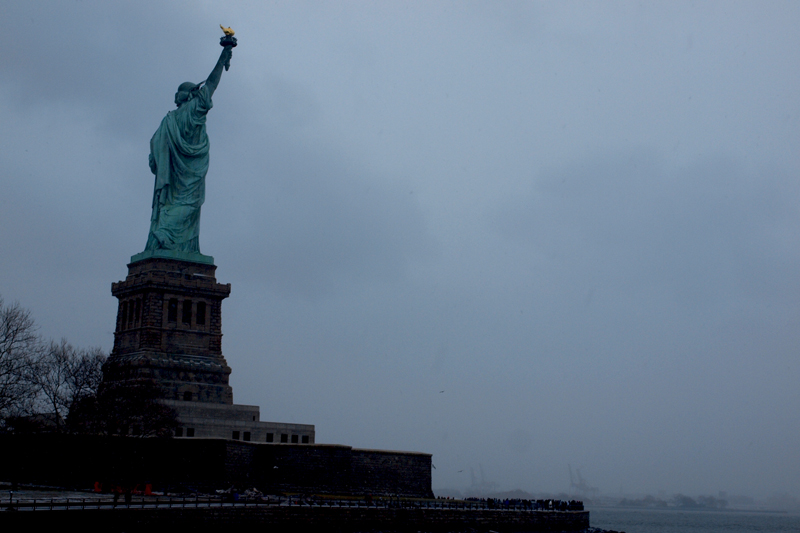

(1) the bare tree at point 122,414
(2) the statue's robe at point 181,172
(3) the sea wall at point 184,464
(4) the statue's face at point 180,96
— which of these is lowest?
(3) the sea wall at point 184,464

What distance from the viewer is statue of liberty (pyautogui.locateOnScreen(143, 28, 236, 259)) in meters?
72.6

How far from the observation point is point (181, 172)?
73625 mm

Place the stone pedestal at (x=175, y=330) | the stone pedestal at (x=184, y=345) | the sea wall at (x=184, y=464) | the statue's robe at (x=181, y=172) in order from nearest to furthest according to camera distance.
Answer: the sea wall at (x=184, y=464) < the stone pedestal at (x=184, y=345) < the stone pedestal at (x=175, y=330) < the statue's robe at (x=181, y=172)

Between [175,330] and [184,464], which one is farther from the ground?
[175,330]

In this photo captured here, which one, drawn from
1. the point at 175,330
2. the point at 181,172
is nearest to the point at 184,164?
the point at 181,172

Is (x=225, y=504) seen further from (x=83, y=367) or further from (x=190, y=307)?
(x=190, y=307)

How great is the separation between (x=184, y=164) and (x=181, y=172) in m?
0.66

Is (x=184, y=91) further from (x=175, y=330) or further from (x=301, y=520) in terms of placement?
(x=301, y=520)

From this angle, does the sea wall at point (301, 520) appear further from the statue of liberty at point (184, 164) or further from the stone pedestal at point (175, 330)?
the statue of liberty at point (184, 164)

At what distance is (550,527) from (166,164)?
38827mm

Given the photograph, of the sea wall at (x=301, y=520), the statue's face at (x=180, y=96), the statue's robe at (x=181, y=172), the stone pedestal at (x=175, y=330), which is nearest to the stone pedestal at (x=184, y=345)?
the stone pedestal at (x=175, y=330)

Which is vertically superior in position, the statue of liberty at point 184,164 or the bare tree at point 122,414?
the statue of liberty at point 184,164

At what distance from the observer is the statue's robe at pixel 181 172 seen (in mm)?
72625

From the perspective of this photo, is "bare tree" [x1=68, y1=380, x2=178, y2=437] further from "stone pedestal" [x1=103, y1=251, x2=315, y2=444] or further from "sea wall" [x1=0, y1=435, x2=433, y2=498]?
"stone pedestal" [x1=103, y1=251, x2=315, y2=444]
